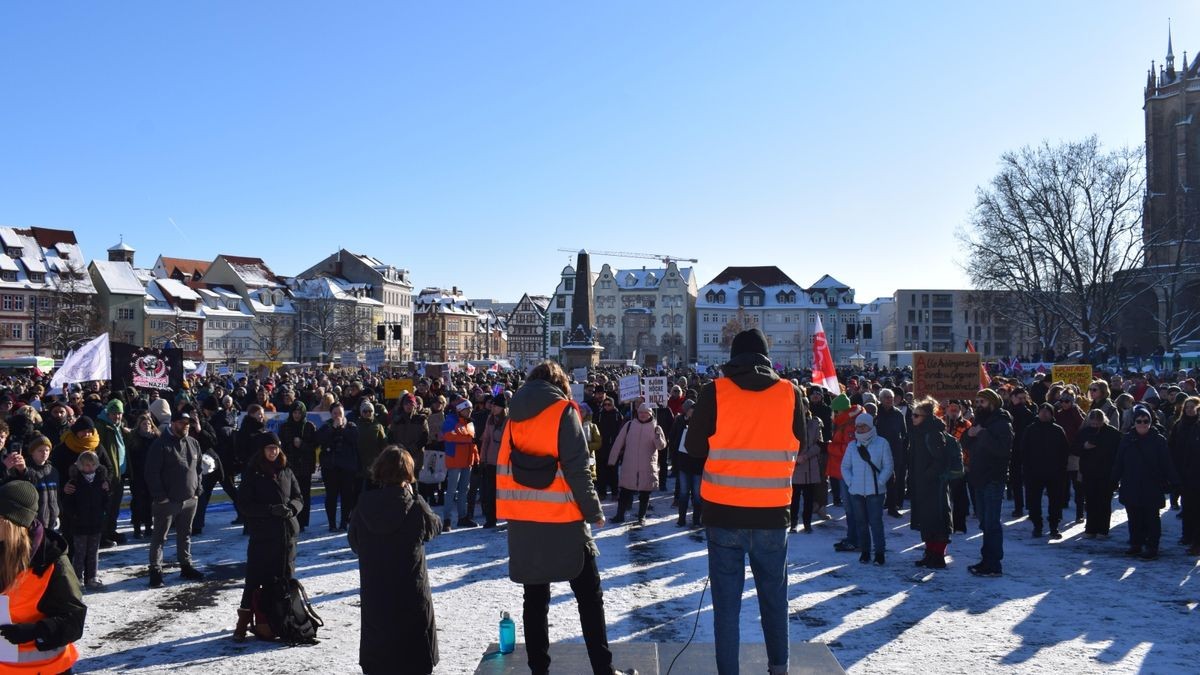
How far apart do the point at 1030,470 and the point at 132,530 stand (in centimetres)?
1190

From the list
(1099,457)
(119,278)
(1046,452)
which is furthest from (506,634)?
(119,278)

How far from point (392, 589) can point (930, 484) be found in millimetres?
6556

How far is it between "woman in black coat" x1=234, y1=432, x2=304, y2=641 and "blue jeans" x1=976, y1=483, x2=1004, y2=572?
6.76 meters

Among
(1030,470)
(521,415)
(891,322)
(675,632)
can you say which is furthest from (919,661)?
(891,322)

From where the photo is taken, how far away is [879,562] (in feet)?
33.1

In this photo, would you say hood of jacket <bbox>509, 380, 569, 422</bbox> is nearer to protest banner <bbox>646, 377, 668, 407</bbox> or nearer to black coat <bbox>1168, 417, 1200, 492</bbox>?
black coat <bbox>1168, 417, 1200, 492</bbox>

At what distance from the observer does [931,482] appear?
9820 millimetres

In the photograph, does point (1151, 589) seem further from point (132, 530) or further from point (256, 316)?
point (256, 316)

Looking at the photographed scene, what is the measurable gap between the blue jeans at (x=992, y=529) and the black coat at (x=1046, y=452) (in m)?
2.57

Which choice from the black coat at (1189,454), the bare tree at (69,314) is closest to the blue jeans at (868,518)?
the black coat at (1189,454)

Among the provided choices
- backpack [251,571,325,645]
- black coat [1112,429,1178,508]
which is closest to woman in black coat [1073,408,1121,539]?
black coat [1112,429,1178,508]

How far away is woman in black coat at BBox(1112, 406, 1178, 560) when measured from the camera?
34.7ft

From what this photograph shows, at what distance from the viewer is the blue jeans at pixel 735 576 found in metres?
5.04

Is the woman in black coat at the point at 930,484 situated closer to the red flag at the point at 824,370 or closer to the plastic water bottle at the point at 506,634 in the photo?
the red flag at the point at 824,370
